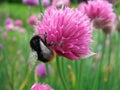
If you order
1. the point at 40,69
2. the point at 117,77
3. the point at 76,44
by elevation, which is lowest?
the point at 117,77

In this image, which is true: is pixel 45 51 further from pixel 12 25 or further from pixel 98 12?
pixel 12 25

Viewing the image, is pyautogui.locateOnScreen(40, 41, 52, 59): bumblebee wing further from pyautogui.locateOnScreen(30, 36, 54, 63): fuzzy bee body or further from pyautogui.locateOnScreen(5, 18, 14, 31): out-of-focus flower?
pyautogui.locateOnScreen(5, 18, 14, 31): out-of-focus flower

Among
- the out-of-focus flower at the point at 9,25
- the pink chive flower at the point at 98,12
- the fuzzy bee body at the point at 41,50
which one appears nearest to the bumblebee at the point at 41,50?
the fuzzy bee body at the point at 41,50

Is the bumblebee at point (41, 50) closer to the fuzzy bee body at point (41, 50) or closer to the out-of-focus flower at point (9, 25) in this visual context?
the fuzzy bee body at point (41, 50)

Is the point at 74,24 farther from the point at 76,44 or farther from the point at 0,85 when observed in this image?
the point at 0,85

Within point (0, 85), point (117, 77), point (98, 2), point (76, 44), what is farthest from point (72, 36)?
point (117, 77)

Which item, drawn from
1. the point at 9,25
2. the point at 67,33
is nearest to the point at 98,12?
the point at 67,33

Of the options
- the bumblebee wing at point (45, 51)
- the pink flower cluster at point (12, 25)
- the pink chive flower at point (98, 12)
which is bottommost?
the pink flower cluster at point (12, 25)

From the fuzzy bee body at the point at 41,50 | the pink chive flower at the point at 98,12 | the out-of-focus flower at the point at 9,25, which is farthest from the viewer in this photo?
the out-of-focus flower at the point at 9,25
